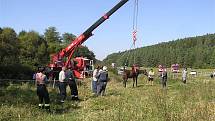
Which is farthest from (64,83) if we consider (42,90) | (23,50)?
(23,50)

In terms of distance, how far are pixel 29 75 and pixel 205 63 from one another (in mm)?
141037

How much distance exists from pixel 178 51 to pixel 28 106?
17560 centimetres

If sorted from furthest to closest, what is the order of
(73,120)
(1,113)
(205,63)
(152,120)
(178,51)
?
(178,51) → (205,63) → (1,113) → (73,120) → (152,120)

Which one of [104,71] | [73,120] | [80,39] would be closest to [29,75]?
[80,39]

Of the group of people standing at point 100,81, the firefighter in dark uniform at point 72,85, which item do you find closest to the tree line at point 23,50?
the group of people standing at point 100,81

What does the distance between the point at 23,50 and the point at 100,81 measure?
40.4m

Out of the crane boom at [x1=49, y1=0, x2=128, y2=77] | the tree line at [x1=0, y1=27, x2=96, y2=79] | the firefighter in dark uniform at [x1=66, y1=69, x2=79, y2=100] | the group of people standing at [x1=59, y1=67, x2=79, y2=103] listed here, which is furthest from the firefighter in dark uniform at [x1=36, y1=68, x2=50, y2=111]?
the tree line at [x1=0, y1=27, x2=96, y2=79]

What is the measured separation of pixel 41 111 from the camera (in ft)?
48.5

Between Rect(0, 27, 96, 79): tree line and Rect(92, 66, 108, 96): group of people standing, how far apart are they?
1380cm

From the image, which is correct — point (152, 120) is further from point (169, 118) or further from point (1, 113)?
point (1, 113)

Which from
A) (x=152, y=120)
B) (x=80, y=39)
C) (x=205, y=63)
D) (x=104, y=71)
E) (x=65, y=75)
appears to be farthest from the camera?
(x=205, y=63)

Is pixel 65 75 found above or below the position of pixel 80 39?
below

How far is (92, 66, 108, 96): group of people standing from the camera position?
2266 cm

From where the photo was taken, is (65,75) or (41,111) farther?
(65,75)
